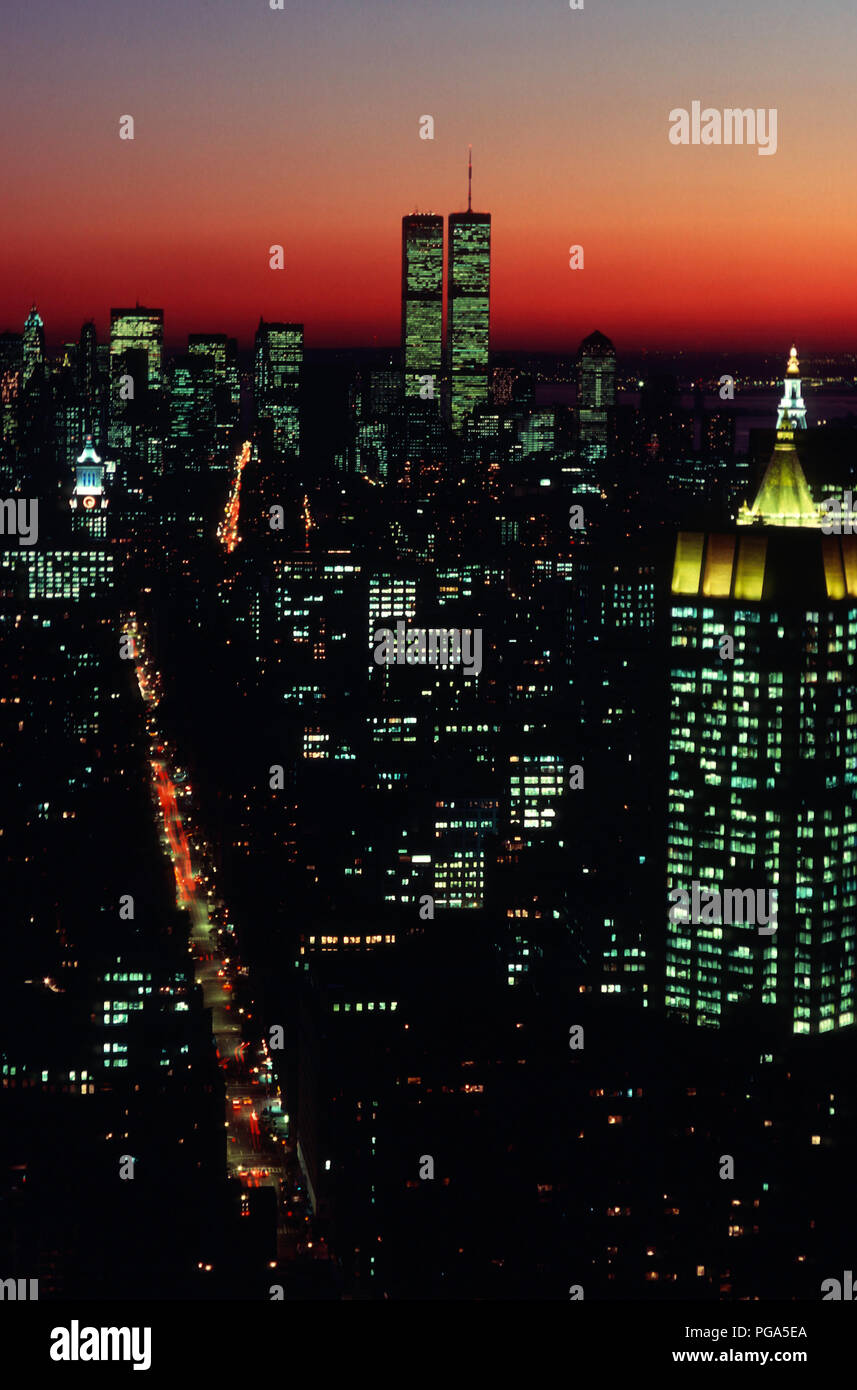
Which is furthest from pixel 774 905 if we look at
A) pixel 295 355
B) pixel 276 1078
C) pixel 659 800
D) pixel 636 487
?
pixel 295 355

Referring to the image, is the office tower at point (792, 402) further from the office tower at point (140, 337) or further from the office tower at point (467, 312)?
the office tower at point (140, 337)

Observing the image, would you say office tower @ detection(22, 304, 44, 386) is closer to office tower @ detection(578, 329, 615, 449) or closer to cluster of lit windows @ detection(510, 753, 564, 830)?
office tower @ detection(578, 329, 615, 449)

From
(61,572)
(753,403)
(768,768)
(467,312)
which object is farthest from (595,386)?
(768,768)

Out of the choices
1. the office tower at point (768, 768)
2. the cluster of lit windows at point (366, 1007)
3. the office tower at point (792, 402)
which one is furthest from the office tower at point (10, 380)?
the cluster of lit windows at point (366, 1007)

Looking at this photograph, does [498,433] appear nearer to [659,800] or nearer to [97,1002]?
[659,800]

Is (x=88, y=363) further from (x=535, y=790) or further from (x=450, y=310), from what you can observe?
(x=535, y=790)

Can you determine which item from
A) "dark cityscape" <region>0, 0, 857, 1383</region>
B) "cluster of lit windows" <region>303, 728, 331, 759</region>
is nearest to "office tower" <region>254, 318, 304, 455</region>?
"dark cityscape" <region>0, 0, 857, 1383</region>
